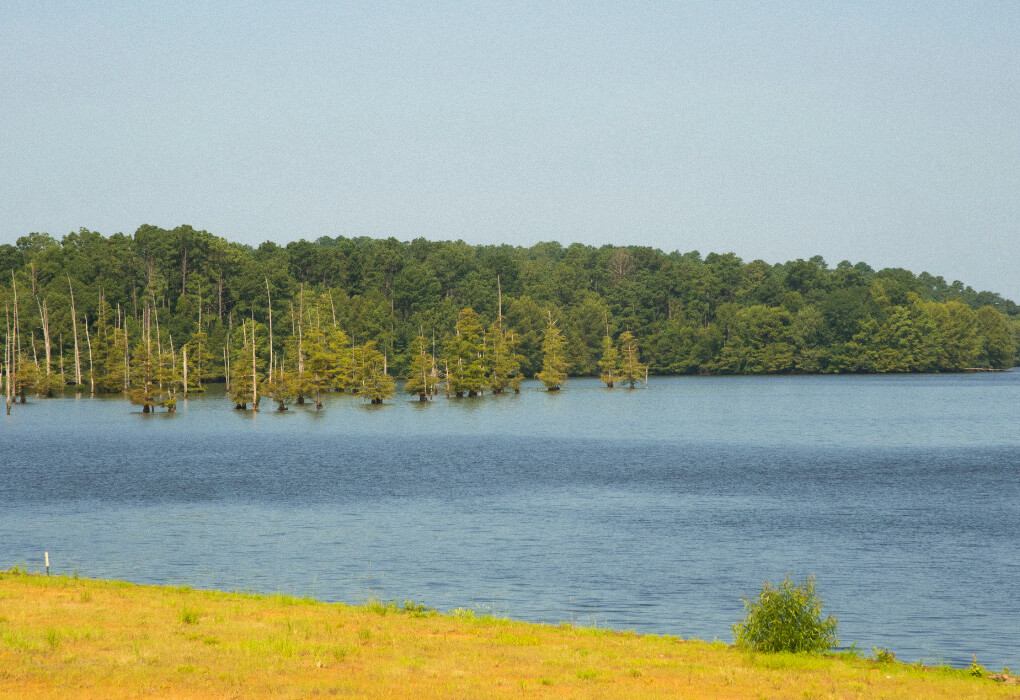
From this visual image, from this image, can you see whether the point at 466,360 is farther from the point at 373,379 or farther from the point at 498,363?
the point at 373,379

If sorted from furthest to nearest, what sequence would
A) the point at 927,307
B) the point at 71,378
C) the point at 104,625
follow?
the point at 927,307 < the point at 71,378 < the point at 104,625

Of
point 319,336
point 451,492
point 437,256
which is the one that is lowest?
point 451,492

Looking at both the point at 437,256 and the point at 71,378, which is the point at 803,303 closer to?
the point at 437,256

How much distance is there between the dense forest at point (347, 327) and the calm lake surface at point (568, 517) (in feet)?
147

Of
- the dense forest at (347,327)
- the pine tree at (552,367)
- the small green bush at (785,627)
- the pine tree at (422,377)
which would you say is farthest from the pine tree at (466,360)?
the small green bush at (785,627)

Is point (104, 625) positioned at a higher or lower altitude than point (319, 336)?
lower

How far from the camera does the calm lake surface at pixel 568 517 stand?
25703 millimetres

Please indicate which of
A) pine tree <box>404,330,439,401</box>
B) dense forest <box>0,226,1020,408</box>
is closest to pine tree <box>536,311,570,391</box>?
dense forest <box>0,226,1020,408</box>

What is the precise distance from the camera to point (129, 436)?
7638 centimetres

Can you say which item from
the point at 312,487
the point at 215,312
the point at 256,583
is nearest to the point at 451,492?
the point at 312,487

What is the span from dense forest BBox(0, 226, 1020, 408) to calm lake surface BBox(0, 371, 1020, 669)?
44802mm

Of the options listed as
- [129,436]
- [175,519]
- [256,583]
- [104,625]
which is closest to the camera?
[104,625]

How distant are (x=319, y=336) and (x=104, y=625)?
107m

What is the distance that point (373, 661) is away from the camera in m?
16.7
